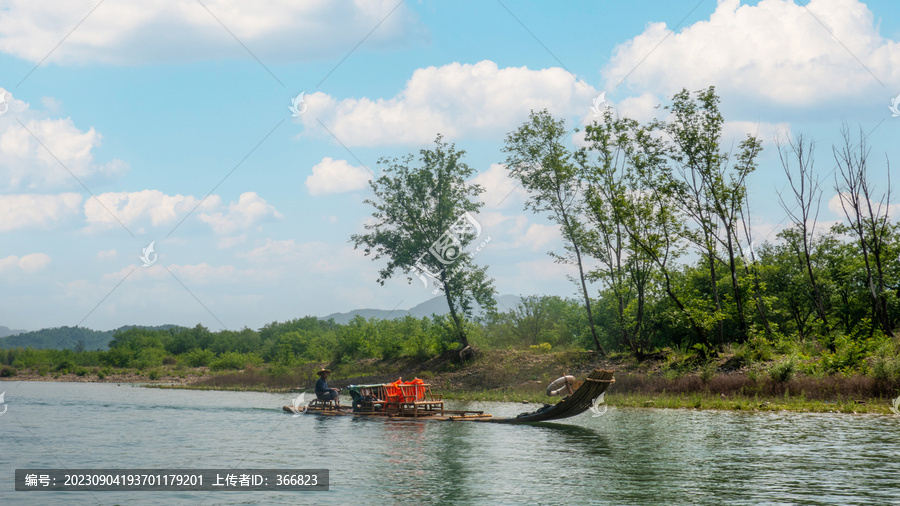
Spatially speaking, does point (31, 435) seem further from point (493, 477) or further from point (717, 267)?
point (717, 267)

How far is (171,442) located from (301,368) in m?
43.2

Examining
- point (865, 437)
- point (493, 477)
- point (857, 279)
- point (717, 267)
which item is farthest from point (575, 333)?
point (493, 477)

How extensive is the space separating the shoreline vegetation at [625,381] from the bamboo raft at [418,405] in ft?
26.7

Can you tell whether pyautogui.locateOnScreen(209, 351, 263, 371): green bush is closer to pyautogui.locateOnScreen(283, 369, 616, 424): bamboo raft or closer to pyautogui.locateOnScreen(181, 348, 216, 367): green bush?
pyautogui.locateOnScreen(181, 348, 216, 367): green bush

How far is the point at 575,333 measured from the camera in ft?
192

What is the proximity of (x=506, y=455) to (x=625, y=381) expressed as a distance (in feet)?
70.7

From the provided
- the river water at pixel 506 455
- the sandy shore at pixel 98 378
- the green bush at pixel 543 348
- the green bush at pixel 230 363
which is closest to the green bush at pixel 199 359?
the sandy shore at pixel 98 378

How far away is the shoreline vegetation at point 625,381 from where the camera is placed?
93.3ft

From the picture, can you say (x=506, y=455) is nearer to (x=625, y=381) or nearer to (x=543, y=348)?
(x=625, y=381)

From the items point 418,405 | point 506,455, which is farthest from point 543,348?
point 506,455

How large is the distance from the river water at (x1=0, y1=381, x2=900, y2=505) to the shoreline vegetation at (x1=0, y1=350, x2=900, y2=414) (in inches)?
114

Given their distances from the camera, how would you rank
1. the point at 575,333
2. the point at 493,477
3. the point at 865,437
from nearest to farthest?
1. the point at 493,477
2. the point at 865,437
3. the point at 575,333

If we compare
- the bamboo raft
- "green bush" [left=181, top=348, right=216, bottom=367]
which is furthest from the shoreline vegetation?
"green bush" [left=181, top=348, right=216, bottom=367]

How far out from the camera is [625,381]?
3834cm
